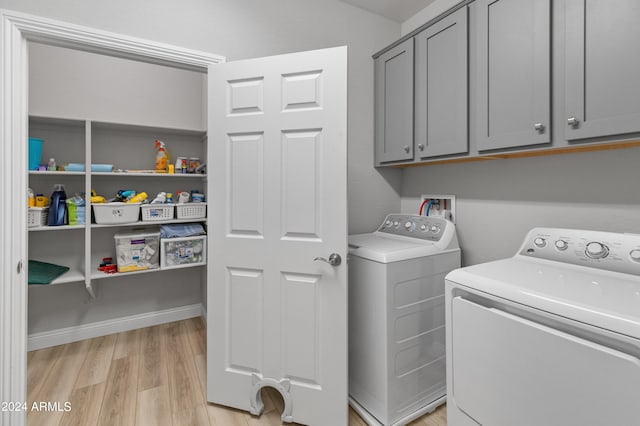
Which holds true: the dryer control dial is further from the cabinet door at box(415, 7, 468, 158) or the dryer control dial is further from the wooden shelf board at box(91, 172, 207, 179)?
the wooden shelf board at box(91, 172, 207, 179)

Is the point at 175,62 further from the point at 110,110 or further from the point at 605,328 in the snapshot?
the point at 605,328

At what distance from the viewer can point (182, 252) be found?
2689 mm

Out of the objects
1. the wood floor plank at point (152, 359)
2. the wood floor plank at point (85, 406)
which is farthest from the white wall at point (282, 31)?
the wood floor plank at point (85, 406)

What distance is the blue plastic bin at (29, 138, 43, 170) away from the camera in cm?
221

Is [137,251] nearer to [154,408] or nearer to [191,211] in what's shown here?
[191,211]

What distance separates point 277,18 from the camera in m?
2.00

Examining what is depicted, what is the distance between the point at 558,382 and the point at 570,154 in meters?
1.16

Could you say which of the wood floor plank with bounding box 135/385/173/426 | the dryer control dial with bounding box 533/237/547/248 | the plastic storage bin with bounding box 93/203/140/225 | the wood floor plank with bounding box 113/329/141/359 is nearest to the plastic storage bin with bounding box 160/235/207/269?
the plastic storage bin with bounding box 93/203/140/225

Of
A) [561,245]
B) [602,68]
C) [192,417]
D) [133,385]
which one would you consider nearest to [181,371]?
[133,385]

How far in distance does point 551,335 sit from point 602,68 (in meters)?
1.05

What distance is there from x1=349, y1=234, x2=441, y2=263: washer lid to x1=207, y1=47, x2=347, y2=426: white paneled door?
20cm

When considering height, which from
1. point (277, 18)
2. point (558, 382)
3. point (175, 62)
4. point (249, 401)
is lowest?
point (249, 401)

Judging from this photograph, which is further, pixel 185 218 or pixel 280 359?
pixel 185 218

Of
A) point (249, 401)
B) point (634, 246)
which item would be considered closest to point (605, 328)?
point (634, 246)
